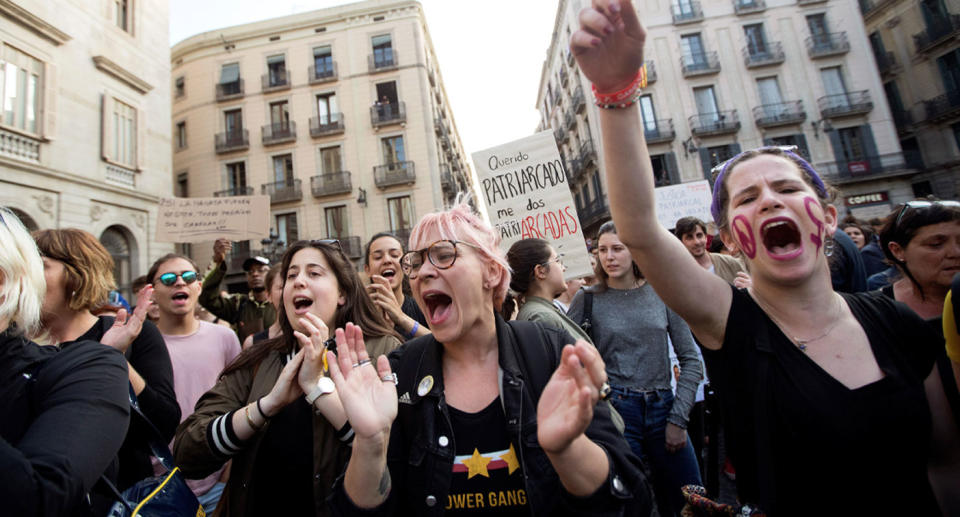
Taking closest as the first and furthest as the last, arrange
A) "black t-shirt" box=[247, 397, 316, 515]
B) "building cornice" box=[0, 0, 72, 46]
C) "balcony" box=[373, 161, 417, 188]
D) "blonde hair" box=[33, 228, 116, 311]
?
"black t-shirt" box=[247, 397, 316, 515]
"blonde hair" box=[33, 228, 116, 311]
"building cornice" box=[0, 0, 72, 46]
"balcony" box=[373, 161, 417, 188]

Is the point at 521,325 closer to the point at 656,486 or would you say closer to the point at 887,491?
the point at 887,491

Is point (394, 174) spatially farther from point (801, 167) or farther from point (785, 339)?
point (785, 339)

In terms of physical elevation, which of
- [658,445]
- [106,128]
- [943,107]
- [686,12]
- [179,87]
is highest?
[179,87]

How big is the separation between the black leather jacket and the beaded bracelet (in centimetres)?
91

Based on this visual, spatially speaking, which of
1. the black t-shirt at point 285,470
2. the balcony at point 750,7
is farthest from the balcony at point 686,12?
the black t-shirt at point 285,470

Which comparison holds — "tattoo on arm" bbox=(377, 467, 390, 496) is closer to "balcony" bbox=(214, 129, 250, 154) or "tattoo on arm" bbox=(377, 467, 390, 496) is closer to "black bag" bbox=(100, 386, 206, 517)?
"black bag" bbox=(100, 386, 206, 517)

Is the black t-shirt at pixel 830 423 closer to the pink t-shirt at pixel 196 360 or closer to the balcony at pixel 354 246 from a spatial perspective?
the pink t-shirt at pixel 196 360

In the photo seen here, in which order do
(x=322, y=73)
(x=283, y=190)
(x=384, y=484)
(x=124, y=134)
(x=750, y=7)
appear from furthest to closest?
(x=322, y=73), (x=750, y=7), (x=283, y=190), (x=124, y=134), (x=384, y=484)

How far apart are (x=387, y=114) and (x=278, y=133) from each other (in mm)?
5787

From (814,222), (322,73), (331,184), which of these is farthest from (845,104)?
(814,222)

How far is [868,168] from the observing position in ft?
71.7

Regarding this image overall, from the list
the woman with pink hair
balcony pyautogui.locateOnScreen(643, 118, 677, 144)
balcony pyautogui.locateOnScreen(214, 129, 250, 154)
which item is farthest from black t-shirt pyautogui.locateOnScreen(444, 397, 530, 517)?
balcony pyautogui.locateOnScreen(214, 129, 250, 154)

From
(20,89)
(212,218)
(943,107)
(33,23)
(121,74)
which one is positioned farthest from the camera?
(943,107)

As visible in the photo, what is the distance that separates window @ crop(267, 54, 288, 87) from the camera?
23.3 m
